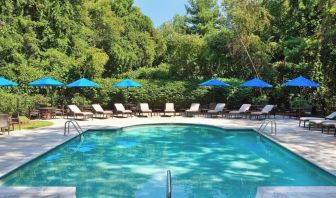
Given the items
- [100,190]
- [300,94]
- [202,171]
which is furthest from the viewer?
[300,94]

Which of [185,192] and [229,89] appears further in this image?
[229,89]

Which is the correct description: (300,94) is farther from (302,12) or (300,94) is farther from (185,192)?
(185,192)

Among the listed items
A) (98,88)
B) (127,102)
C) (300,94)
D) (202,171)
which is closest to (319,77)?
(300,94)

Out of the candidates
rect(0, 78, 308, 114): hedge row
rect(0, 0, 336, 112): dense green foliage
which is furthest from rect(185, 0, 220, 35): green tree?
rect(0, 78, 308, 114): hedge row

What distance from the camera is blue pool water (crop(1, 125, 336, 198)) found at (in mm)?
7980

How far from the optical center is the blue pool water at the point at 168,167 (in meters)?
7.98

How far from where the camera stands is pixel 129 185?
26.9ft

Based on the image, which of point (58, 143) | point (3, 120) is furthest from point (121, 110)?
point (58, 143)

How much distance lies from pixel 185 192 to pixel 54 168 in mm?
3781

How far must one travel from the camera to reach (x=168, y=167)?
396 inches

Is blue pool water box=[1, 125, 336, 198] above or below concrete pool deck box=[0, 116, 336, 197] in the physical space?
below

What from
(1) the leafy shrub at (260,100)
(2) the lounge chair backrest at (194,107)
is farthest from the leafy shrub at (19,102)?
(1) the leafy shrub at (260,100)

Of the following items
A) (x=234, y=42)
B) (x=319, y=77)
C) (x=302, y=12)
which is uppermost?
(x=302, y=12)

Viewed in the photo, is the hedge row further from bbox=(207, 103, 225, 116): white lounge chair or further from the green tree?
the green tree
